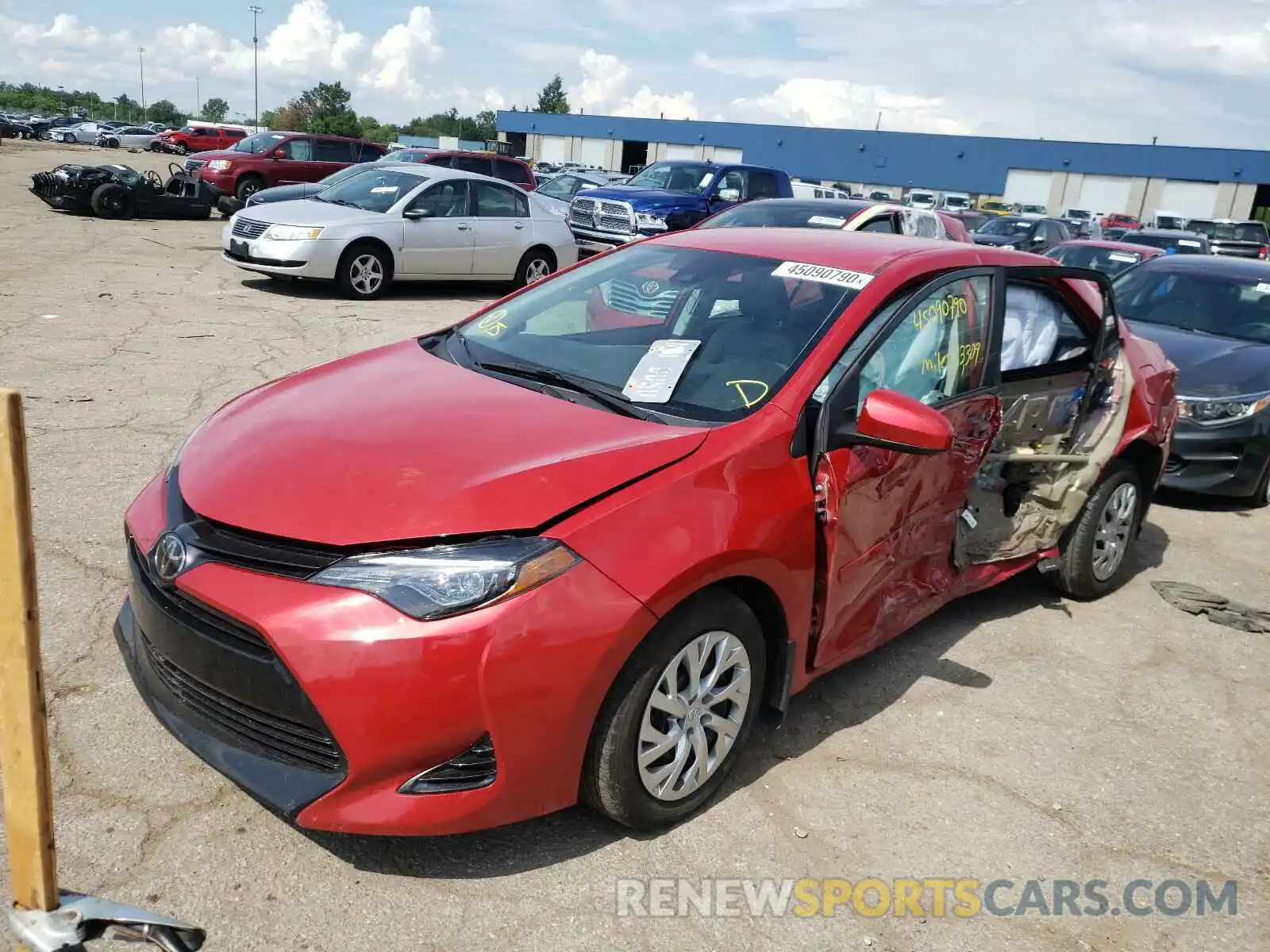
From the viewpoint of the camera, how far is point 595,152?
75938 millimetres

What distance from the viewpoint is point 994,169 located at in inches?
2398

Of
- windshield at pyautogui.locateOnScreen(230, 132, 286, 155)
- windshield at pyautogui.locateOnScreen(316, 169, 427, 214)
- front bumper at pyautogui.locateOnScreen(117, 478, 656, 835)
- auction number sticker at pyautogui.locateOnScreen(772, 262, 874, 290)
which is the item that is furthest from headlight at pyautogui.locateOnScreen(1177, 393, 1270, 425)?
windshield at pyautogui.locateOnScreen(230, 132, 286, 155)

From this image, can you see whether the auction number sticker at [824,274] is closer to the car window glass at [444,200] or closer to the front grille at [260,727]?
the front grille at [260,727]

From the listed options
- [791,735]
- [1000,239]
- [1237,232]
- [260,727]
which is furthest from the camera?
[1237,232]

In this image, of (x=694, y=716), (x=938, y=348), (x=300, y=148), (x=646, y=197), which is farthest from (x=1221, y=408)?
(x=300, y=148)

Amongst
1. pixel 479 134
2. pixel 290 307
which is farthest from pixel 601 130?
pixel 290 307

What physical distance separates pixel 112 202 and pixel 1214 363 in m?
17.2

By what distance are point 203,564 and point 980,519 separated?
326 centimetres

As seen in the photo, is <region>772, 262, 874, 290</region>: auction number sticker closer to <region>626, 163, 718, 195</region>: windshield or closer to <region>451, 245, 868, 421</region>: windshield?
<region>451, 245, 868, 421</region>: windshield

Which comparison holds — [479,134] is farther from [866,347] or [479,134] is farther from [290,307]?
[866,347]

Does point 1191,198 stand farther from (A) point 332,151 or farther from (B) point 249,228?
(B) point 249,228

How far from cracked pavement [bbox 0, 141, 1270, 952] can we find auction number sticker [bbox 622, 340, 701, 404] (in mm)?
1253

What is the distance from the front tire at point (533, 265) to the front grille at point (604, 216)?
2.17m

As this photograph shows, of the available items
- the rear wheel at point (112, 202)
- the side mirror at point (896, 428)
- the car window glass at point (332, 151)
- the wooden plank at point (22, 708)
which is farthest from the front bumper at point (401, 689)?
the car window glass at point (332, 151)
